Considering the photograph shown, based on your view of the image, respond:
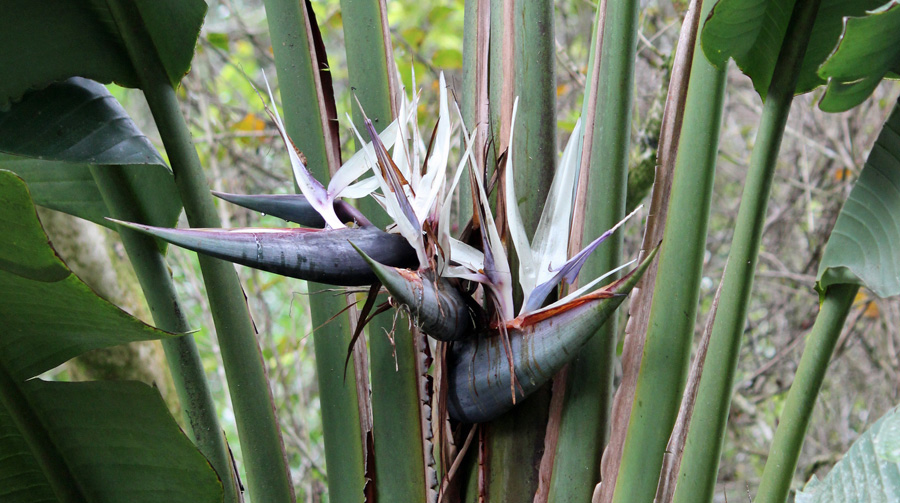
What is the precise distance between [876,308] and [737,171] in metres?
0.60

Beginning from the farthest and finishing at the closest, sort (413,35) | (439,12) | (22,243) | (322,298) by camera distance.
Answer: (413,35) < (439,12) < (322,298) < (22,243)

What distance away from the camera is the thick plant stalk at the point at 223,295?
1.79 ft

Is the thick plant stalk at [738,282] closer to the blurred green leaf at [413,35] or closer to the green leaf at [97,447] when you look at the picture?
the green leaf at [97,447]

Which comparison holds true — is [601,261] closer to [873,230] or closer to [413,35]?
[873,230]

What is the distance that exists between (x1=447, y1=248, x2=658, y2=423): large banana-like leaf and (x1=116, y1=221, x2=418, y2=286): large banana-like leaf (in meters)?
0.10

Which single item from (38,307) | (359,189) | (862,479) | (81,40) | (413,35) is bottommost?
(862,479)

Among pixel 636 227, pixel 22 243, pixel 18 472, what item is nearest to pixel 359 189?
pixel 22 243

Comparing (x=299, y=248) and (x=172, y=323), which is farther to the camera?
(x=172, y=323)

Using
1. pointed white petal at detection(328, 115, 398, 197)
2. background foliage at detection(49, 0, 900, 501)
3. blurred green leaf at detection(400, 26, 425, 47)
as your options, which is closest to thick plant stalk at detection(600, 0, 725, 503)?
pointed white petal at detection(328, 115, 398, 197)

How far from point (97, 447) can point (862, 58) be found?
0.62m

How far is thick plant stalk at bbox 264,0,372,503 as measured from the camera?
609mm

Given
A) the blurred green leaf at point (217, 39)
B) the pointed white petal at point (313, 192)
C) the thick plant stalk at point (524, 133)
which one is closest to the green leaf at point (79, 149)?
the pointed white petal at point (313, 192)

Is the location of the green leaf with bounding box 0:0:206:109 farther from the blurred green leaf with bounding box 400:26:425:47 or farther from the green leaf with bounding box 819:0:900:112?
the blurred green leaf with bounding box 400:26:425:47

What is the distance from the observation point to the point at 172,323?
1.89ft
